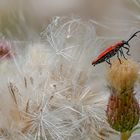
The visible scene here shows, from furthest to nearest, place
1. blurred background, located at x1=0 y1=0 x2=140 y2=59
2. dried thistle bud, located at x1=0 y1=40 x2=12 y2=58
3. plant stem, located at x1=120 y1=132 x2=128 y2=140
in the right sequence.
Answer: blurred background, located at x1=0 y1=0 x2=140 y2=59 → dried thistle bud, located at x1=0 y1=40 x2=12 y2=58 → plant stem, located at x1=120 y1=132 x2=128 y2=140

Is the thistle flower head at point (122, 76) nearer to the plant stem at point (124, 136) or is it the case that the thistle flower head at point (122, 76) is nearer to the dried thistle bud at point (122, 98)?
the dried thistle bud at point (122, 98)

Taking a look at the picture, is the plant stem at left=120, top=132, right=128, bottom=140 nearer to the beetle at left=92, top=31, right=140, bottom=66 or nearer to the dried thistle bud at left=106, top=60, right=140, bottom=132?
the dried thistle bud at left=106, top=60, right=140, bottom=132

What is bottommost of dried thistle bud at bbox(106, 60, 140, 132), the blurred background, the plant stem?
the blurred background

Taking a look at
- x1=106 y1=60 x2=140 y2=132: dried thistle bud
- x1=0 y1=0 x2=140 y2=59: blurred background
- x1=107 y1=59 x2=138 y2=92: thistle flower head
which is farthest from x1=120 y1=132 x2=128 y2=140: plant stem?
x1=0 y1=0 x2=140 y2=59: blurred background

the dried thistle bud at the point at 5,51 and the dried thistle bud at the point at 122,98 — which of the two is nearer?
the dried thistle bud at the point at 122,98

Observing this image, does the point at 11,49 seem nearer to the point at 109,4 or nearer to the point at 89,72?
the point at 89,72

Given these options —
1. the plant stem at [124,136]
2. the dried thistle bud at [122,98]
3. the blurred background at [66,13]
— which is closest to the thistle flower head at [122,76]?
the dried thistle bud at [122,98]

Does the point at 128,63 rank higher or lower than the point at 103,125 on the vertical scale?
higher

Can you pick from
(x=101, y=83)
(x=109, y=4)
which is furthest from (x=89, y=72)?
(x=109, y=4)

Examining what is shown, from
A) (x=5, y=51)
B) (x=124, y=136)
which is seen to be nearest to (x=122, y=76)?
(x=124, y=136)
